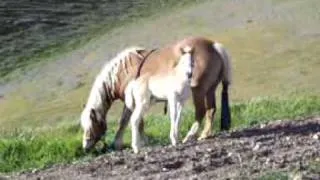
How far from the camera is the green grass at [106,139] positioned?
16484 mm

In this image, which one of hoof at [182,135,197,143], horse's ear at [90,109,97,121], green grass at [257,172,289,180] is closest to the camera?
green grass at [257,172,289,180]

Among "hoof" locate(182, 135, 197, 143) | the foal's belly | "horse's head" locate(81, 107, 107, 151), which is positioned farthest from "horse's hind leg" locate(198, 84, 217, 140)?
"horse's head" locate(81, 107, 107, 151)

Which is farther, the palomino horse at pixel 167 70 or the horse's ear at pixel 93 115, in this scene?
the horse's ear at pixel 93 115

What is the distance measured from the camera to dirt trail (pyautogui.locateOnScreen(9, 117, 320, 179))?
35.1 ft

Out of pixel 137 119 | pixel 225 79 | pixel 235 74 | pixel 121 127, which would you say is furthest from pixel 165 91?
pixel 235 74

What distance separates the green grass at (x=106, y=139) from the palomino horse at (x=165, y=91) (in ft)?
3.32

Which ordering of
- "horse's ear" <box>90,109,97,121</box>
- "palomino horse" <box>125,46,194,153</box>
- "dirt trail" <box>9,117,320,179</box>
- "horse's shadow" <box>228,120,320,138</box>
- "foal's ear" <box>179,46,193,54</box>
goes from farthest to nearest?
1. "horse's ear" <box>90,109,97,121</box>
2. "foal's ear" <box>179,46,193,54</box>
3. "palomino horse" <box>125,46,194,153</box>
4. "horse's shadow" <box>228,120,320,138</box>
5. "dirt trail" <box>9,117,320,179</box>

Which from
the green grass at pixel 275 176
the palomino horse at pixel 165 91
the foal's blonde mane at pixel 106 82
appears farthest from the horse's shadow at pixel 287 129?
the green grass at pixel 275 176

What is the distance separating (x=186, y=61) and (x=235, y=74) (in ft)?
50.8

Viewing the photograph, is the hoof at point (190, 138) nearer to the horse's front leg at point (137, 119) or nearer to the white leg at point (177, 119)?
the white leg at point (177, 119)

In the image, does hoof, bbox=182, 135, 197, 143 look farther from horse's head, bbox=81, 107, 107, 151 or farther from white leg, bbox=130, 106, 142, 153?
horse's head, bbox=81, 107, 107, 151

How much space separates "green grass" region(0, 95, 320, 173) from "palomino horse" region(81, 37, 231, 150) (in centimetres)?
49

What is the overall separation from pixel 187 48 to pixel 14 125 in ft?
42.9

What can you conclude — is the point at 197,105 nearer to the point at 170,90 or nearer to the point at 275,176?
the point at 170,90
